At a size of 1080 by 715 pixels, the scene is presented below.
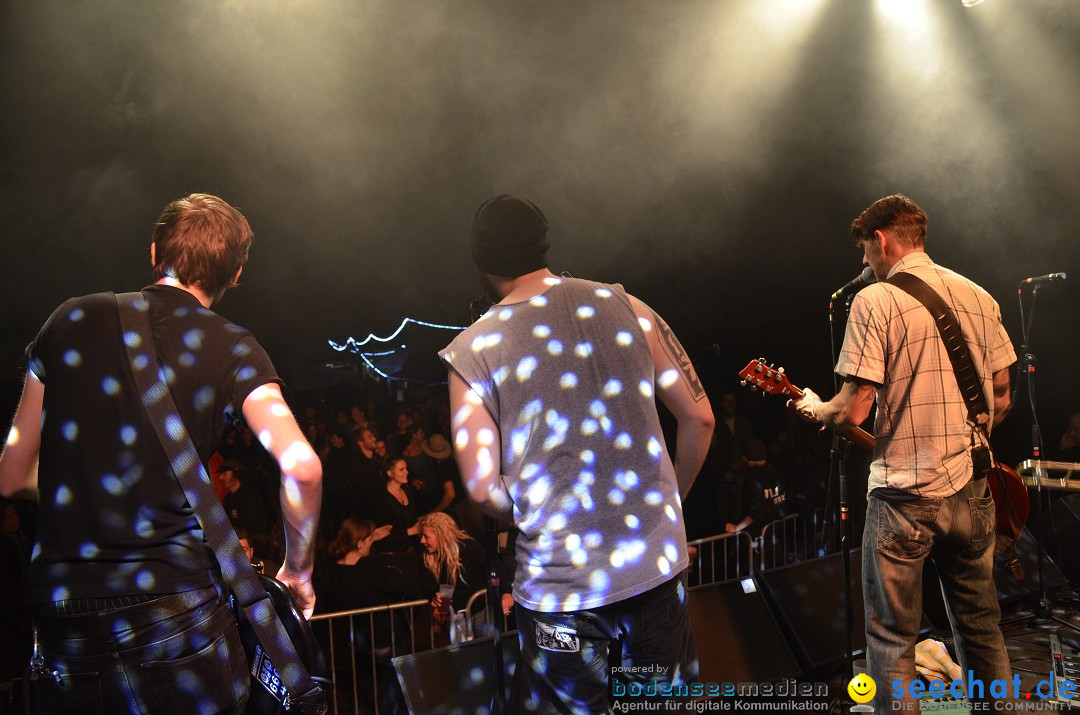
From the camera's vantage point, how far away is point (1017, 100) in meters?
5.41

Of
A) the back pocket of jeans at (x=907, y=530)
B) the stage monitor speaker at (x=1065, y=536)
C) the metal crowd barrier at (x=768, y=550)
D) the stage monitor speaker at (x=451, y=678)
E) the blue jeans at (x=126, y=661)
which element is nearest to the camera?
the blue jeans at (x=126, y=661)

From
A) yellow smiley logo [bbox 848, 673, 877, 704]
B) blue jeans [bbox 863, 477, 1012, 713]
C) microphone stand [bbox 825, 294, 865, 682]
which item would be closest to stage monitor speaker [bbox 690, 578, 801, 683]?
microphone stand [bbox 825, 294, 865, 682]

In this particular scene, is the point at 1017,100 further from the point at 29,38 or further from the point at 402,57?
the point at 29,38

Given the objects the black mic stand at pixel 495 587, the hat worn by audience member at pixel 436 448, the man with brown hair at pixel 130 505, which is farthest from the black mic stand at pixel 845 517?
the hat worn by audience member at pixel 436 448

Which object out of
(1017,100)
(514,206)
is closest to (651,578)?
(514,206)

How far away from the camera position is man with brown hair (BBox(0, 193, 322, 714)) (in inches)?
A: 57.6

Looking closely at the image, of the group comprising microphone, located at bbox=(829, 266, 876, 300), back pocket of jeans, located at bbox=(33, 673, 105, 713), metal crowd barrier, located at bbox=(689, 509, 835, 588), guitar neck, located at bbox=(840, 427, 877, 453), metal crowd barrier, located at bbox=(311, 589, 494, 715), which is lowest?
metal crowd barrier, located at bbox=(311, 589, 494, 715)

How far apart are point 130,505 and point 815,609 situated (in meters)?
3.09

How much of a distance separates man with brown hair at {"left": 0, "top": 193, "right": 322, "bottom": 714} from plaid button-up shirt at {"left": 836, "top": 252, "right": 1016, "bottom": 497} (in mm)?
1780

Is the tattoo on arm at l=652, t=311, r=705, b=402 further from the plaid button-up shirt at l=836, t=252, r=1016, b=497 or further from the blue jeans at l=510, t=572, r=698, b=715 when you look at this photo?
the plaid button-up shirt at l=836, t=252, r=1016, b=497

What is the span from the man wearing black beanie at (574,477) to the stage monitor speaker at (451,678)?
3.73ft

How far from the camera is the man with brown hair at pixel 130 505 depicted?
146 cm

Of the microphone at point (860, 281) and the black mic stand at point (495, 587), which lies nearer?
the black mic stand at point (495, 587)

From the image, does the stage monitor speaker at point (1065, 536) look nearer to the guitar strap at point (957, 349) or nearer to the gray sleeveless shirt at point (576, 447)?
the guitar strap at point (957, 349)
